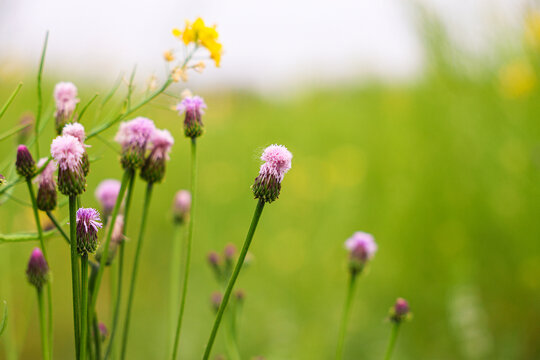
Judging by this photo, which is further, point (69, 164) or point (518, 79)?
point (518, 79)

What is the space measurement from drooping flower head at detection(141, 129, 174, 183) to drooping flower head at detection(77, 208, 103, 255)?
→ 131 mm

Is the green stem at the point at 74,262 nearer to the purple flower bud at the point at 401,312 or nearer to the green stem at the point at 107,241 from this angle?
the green stem at the point at 107,241

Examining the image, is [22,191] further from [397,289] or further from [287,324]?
[397,289]

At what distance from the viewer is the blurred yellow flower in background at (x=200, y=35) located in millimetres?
652

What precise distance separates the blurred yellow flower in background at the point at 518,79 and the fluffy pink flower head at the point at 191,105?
161 centimetres

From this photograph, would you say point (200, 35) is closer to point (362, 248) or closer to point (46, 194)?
point (46, 194)

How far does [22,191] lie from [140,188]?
0.67 metres

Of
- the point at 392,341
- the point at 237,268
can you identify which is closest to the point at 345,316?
the point at 392,341

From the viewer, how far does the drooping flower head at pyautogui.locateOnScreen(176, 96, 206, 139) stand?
65 centimetres

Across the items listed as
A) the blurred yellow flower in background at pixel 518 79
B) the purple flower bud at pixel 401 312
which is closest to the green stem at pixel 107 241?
the purple flower bud at pixel 401 312

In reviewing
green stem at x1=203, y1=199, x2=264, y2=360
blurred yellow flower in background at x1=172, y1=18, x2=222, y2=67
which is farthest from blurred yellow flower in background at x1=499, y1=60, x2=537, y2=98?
green stem at x1=203, y1=199, x2=264, y2=360

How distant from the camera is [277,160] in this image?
56cm

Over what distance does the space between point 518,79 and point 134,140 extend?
172 cm


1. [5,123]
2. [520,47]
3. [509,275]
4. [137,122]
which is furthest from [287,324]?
→ [5,123]
